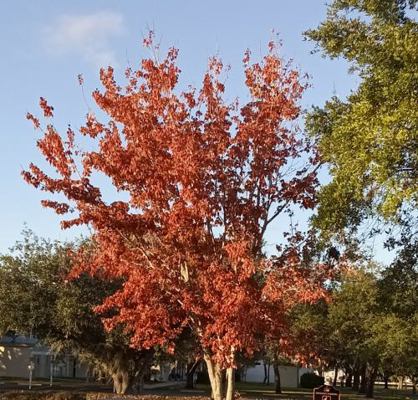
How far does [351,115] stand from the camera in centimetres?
1284

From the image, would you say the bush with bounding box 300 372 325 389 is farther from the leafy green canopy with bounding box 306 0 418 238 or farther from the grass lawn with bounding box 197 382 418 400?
the leafy green canopy with bounding box 306 0 418 238

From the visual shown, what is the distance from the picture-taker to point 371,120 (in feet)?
39.7

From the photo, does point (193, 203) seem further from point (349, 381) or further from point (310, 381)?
point (349, 381)

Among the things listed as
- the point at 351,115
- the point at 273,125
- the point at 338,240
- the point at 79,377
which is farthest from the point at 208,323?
the point at 79,377

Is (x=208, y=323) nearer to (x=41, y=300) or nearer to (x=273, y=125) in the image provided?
(x=273, y=125)

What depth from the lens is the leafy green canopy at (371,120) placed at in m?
11.8

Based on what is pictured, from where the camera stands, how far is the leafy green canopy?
11773 millimetres

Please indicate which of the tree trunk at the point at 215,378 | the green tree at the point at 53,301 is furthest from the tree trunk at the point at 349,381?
the tree trunk at the point at 215,378

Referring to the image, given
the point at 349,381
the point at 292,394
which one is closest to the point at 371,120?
the point at 292,394

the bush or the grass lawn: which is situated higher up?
the bush

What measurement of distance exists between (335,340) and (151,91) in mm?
45461

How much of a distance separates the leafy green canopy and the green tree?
68.3 ft

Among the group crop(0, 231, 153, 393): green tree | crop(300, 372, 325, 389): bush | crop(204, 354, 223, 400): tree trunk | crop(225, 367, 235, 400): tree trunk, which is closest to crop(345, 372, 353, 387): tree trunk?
crop(300, 372, 325, 389): bush

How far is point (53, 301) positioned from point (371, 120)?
26.6 meters
